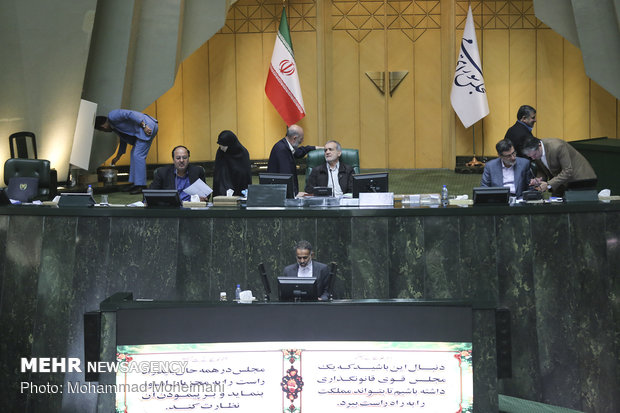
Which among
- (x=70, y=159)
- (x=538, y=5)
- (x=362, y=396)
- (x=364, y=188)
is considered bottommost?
(x=362, y=396)

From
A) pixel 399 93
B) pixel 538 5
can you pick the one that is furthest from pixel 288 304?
pixel 399 93

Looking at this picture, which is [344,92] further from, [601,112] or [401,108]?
[601,112]

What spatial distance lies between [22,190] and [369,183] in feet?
10.8

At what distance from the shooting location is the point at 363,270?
627 centimetres

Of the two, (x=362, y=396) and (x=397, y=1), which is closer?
(x=362, y=396)

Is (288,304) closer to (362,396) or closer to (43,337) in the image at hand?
(362,396)

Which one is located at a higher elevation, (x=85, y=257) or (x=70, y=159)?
(x=70, y=159)

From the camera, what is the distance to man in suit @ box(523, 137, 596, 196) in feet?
25.1

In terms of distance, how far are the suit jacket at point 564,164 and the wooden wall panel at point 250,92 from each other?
21.3 feet

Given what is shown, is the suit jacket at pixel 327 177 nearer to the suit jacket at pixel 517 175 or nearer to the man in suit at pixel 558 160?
the suit jacket at pixel 517 175

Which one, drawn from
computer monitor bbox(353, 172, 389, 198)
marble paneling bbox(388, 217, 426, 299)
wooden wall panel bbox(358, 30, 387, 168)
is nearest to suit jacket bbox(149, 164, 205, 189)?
computer monitor bbox(353, 172, 389, 198)

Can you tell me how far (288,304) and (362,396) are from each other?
0.67m

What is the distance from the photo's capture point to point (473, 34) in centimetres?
1258

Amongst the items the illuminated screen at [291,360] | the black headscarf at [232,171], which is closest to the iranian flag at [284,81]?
the black headscarf at [232,171]
